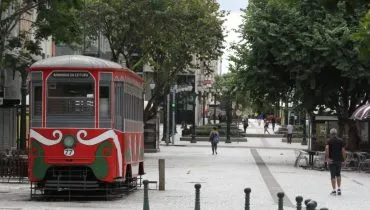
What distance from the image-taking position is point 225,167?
115ft

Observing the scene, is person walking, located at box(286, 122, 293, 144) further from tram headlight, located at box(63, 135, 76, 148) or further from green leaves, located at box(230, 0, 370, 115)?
tram headlight, located at box(63, 135, 76, 148)

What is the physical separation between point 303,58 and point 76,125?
17895mm

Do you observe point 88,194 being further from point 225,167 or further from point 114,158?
point 225,167

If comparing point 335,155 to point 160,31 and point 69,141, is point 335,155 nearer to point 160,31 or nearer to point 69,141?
point 69,141

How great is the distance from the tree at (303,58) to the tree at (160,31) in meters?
3.21

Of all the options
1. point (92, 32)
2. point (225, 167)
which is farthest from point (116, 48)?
point (225, 167)

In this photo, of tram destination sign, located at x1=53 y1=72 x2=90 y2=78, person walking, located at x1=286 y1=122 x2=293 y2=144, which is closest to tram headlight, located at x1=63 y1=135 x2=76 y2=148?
tram destination sign, located at x1=53 y1=72 x2=90 y2=78

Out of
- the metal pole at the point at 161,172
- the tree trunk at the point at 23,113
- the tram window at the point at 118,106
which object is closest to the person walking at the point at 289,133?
the tree trunk at the point at 23,113

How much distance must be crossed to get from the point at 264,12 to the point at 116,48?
7.26 metres

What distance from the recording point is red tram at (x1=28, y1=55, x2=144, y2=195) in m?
19.0

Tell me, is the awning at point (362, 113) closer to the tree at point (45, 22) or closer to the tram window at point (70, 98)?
the tree at point (45, 22)

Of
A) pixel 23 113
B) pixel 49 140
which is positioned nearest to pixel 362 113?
pixel 23 113

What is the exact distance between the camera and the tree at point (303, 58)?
34.3 metres

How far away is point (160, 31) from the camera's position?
38.7m
